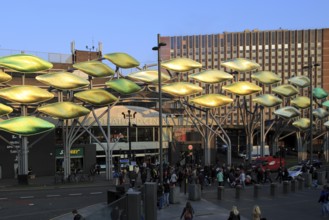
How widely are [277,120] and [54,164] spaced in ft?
107

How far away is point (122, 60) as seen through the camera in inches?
1647

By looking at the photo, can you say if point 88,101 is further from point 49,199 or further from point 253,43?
point 253,43

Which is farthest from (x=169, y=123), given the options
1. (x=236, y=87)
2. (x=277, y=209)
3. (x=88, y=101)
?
(x=277, y=209)

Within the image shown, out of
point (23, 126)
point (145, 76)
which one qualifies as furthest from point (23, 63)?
point (145, 76)

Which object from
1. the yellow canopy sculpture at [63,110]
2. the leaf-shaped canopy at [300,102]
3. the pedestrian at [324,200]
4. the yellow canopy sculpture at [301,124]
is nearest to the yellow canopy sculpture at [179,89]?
the yellow canopy sculpture at [63,110]

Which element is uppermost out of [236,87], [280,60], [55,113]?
[280,60]

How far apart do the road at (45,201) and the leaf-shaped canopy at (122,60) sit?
1356 centimetres

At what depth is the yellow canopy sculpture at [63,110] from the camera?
118ft

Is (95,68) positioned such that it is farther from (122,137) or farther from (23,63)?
(122,137)

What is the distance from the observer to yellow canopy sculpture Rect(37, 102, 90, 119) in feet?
118

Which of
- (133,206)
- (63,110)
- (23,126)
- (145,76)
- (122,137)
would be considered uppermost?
(145,76)

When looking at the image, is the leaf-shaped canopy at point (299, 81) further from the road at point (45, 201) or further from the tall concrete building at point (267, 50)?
the tall concrete building at point (267, 50)

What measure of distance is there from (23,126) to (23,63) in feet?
18.1

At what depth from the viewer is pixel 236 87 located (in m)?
50.2
